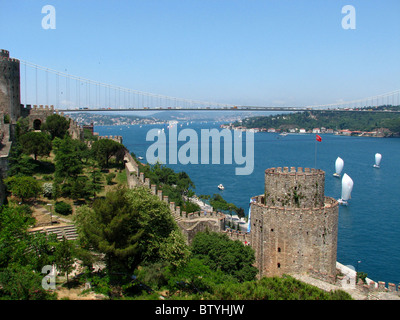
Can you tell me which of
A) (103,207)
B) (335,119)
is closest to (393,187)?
(103,207)

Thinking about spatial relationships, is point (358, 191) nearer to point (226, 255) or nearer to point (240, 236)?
point (240, 236)

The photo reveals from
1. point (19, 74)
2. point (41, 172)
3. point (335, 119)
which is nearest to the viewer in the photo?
point (41, 172)

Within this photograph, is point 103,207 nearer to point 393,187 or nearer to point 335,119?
point 393,187

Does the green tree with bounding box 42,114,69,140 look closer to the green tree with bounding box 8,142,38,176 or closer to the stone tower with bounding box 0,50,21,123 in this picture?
the stone tower with bounding box 0,50,21,123

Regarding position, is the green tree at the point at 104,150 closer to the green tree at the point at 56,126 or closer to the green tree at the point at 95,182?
the green tree at the point at 95,182

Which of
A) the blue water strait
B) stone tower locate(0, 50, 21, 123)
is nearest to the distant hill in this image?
the blue water strait

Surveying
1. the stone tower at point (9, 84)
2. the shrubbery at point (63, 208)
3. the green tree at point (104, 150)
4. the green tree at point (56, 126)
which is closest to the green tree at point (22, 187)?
the shrubbery at point (63, 208)
